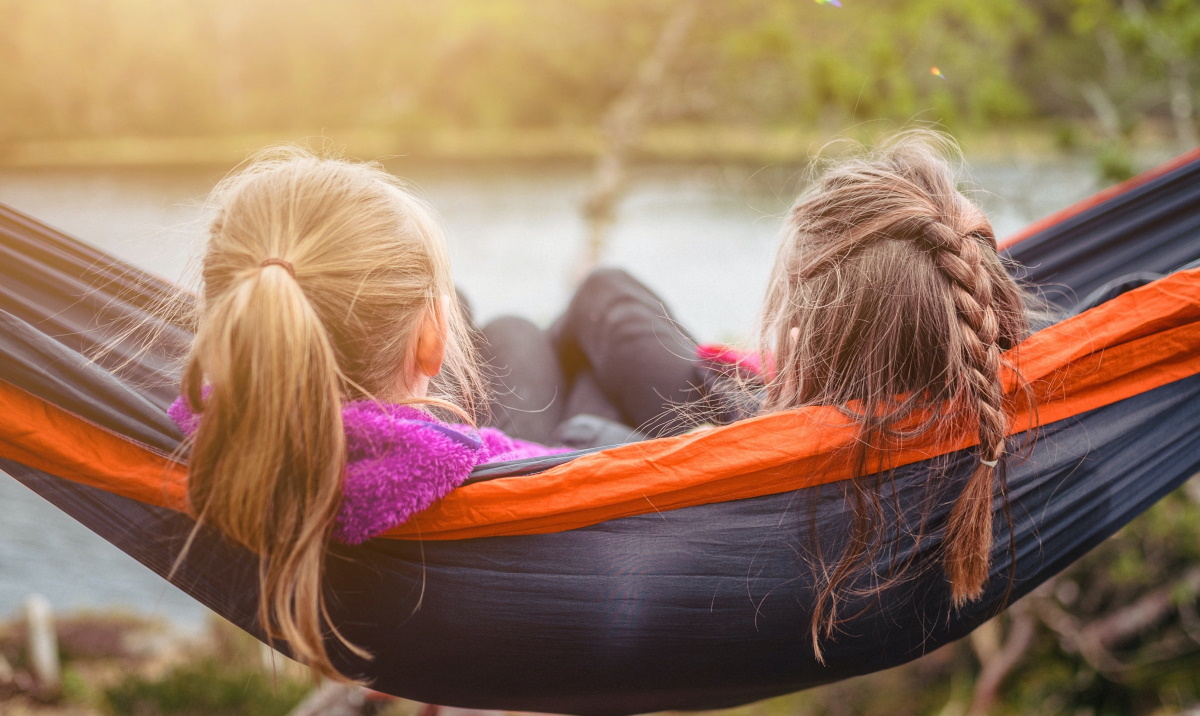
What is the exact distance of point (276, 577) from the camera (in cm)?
71

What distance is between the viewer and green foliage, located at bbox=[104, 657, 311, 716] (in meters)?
2.54

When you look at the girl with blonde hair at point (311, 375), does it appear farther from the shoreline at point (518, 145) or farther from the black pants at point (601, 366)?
the shoreline at point (518, 145)

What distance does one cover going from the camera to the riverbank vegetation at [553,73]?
302cm

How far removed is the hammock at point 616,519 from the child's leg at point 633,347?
314 millimetres

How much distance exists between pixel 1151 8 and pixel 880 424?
3.51m

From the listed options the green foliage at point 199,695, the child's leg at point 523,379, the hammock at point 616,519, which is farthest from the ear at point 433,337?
the green foliage at point 199,695

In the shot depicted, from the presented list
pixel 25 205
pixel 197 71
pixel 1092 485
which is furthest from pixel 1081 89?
pixel 25 205

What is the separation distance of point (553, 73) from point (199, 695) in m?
3.25

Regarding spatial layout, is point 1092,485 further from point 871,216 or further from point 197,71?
point 197,71

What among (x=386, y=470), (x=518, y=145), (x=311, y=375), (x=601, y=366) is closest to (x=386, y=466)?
(x=386, y=470)

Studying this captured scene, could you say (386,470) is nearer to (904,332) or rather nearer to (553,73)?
(904,332)

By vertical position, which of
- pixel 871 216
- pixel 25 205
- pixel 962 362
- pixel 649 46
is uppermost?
pixel 649 46

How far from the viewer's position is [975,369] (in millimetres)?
771

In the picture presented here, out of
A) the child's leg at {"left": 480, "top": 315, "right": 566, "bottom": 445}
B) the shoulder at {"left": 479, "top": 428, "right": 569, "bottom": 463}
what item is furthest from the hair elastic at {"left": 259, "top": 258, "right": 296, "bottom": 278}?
the child's leg at {"left": 480, "top": 315, "right": 566, "bottom": 445}
